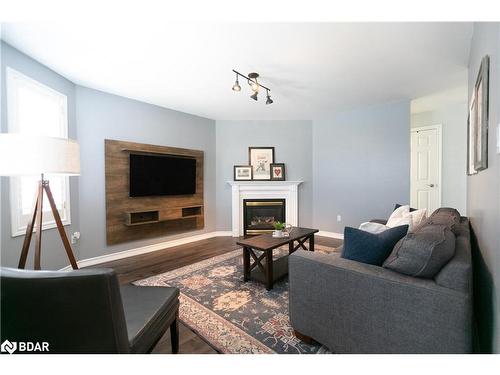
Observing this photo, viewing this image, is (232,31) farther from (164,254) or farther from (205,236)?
(205,236)

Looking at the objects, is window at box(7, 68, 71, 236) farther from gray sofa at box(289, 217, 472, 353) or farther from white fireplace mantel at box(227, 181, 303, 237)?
white fireplace mantel at box(227, 181, 303, 237)

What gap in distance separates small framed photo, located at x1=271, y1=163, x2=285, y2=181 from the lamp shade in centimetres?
368

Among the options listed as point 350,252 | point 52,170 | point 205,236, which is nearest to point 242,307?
point 350,252

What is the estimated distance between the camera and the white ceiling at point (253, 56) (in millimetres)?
1999

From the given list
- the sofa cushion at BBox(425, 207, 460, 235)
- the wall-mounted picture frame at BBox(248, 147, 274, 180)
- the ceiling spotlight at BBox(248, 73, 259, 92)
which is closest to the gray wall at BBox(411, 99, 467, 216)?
the sofa cushion at BBox(425, 207, 460, 235)

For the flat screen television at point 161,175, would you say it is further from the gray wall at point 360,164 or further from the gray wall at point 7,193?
the gray wall at point 360,164

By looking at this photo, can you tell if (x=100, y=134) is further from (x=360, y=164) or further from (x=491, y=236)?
(x=360, y=164)

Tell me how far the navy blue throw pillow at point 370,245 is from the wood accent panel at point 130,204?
126 inches

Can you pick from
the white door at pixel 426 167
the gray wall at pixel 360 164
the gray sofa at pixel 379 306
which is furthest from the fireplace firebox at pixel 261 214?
the gray sofa at pixel 379 306

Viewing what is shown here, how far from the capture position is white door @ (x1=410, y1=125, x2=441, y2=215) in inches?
180

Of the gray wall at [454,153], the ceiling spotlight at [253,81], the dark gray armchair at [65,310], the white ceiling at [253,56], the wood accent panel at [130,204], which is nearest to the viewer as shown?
the dark gray armchair at [65,310]

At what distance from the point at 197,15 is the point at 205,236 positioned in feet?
12.8

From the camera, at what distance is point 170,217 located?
159 inches

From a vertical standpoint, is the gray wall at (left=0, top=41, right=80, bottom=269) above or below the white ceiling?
below
